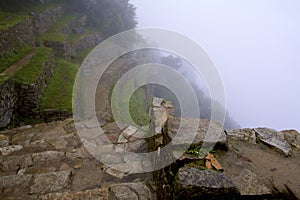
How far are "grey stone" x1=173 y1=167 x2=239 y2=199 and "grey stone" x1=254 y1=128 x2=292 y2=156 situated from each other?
974 millimetres

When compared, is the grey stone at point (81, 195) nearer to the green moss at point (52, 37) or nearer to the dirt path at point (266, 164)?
the dirt path at point (266, 164)

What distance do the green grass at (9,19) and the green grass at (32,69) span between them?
104 centimetres

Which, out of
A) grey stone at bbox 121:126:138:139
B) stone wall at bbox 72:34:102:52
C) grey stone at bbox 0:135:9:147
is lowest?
grey stone at bbox 0:135:9:147

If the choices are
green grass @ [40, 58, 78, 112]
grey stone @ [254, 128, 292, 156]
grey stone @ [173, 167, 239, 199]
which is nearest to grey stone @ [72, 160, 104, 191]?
grey stone @ [173, 167, 239, 199]

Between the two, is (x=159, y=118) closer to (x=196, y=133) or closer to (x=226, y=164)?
(x=196, y=133)

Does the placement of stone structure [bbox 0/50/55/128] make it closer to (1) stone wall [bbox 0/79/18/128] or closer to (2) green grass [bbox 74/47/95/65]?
(1) stone wall [bbox 0/79/18/128]

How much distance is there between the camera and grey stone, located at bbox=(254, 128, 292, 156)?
258cm

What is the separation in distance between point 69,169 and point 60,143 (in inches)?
35.9

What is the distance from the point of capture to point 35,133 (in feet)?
14.5

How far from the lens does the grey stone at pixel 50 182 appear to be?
258cm

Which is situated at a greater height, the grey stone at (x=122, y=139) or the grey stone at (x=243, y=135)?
the grey stone at (x=243, y=135)

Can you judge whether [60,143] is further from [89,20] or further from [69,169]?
[89,20]

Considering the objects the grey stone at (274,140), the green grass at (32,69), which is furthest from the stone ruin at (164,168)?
the green grass at (32,69)

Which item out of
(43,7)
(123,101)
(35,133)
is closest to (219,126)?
(35,133)
